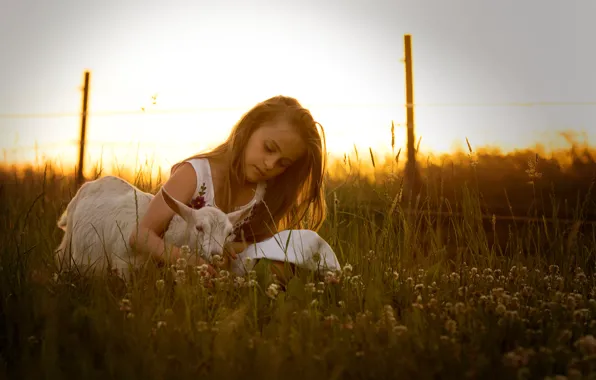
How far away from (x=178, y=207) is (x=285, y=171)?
1122 mm

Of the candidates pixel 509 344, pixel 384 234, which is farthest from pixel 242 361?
pixel 384 234

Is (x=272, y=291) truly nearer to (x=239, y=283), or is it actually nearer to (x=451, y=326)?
(x=239, y=283)

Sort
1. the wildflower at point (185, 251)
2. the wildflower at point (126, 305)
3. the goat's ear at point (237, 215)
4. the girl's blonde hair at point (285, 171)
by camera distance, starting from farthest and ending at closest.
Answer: the girl's blonde hair at point (285, 171) < the goat's ear at point (237, 215) < the wildflower at point (185, 251) < the wildflower at point (126, 305)

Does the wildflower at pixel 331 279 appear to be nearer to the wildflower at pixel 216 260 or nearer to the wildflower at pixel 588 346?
the wildflower at pixel 216 260

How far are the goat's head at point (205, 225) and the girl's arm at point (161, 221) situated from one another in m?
0.13

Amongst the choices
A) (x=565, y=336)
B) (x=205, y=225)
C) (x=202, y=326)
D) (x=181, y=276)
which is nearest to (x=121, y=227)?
(x=205, y=225)

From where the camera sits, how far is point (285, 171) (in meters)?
4.73

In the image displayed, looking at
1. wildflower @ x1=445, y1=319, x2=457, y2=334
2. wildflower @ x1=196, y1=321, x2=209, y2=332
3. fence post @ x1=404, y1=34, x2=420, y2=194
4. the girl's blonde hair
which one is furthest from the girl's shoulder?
fence post @ x1=404, y1=34, x2=420, y2=194

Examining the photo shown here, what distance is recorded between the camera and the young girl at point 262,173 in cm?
429

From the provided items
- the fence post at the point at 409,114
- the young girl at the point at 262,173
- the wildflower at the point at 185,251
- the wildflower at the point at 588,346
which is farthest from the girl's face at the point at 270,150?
the fence post at the point at 409,114

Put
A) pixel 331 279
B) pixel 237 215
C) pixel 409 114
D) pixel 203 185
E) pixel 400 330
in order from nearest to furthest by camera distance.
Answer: pixel 400 330, pixel 331 279, pixel 237 215, pixel 203 185, pixel 409 114

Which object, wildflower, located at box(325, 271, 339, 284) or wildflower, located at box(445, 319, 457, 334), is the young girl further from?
wildflower, located at box(445, 319, 457, 334)

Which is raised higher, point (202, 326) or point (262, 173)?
point (262, 173)

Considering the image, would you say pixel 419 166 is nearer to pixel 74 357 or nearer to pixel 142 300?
pixel 142 300
